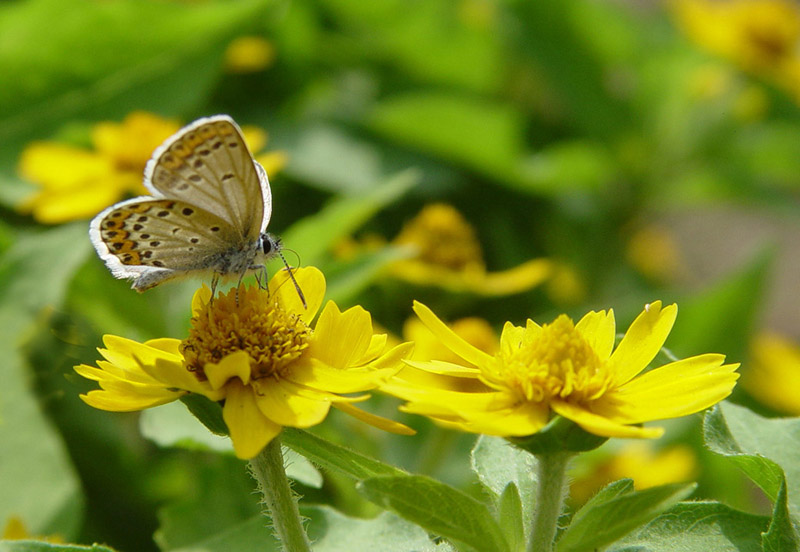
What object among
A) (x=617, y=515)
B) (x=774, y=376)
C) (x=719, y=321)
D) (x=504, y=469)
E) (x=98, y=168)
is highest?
(x=617, y=515)

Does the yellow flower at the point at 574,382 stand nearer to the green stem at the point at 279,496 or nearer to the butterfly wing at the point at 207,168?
the green stem at the point at 279,496

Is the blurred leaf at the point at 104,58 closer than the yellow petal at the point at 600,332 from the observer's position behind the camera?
No

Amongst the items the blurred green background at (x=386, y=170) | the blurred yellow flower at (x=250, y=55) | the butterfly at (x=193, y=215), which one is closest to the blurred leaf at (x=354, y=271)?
the blurred green background at (x=386, y=170)

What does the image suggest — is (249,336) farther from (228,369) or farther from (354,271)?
(354,271)

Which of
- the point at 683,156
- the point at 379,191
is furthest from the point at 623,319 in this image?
the point at 683,156

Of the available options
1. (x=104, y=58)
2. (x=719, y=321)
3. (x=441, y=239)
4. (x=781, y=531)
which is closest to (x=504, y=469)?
(x=781, y=531)

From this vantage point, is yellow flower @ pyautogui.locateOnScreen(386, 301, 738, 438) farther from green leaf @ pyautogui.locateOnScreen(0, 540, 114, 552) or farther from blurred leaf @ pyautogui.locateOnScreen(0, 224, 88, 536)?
blurred leaf @ pyautogui.locateOnScreen(0, 224, 88, 536)

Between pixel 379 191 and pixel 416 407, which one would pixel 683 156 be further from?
pixel 416 407
